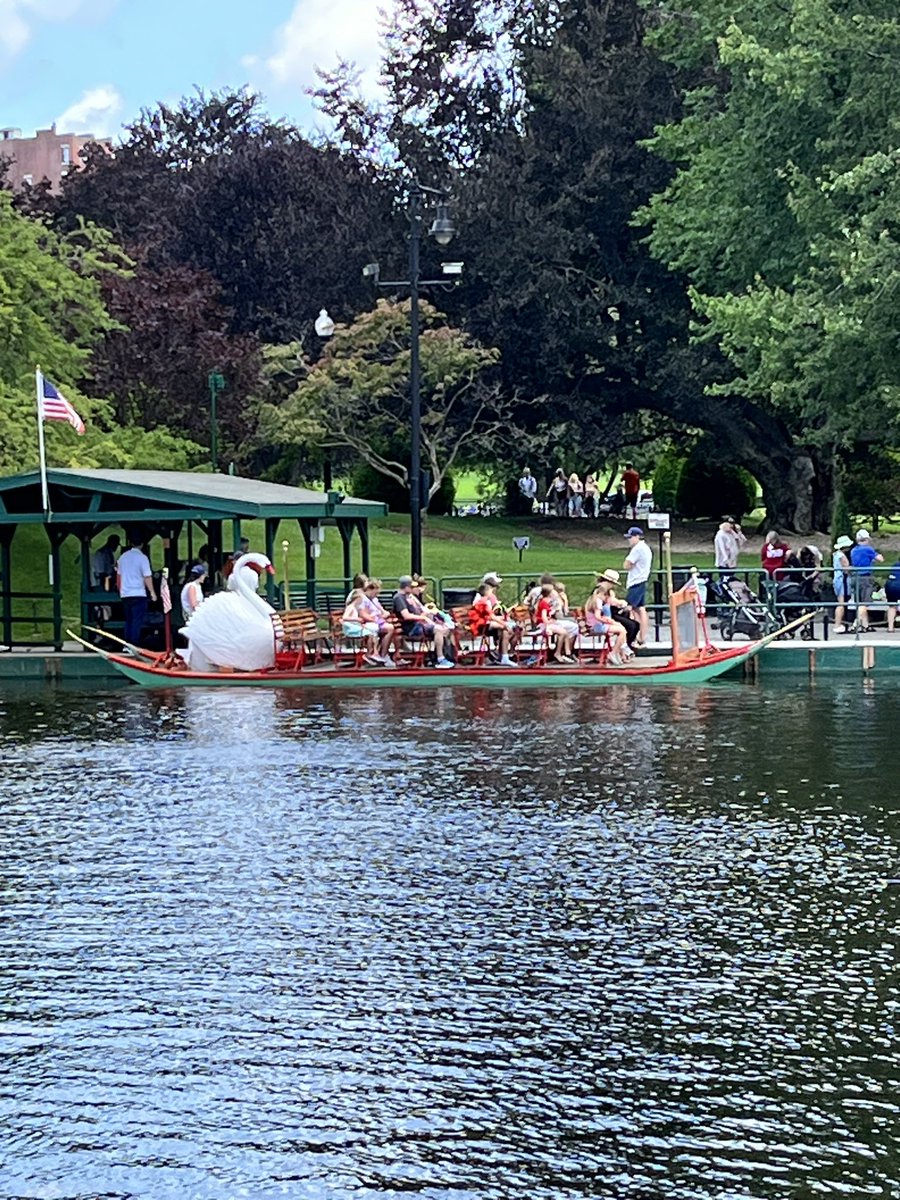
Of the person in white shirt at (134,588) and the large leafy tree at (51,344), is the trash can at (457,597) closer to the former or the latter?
the person in white shirt at (134,588)

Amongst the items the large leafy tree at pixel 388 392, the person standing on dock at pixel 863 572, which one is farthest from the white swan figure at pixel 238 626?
the large leafy tree at pixel 388 392

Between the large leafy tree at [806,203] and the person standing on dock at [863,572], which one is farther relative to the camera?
the large leafy tree at [806,203]

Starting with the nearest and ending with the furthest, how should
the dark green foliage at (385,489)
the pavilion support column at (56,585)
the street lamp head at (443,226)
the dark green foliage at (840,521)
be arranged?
the pavilion support column at (56,585) → the street lamp head at (443,226) → the dark green foliage at (840,521) → the dark green foliage at (385,489)

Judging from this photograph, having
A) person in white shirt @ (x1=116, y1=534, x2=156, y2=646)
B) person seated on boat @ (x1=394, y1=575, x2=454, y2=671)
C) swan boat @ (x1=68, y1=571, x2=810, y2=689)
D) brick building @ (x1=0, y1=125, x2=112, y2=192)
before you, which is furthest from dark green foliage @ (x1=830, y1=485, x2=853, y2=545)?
brick building @ (x1=0, y1=125, x2=112, y2=192)

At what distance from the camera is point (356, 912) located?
13.4 m

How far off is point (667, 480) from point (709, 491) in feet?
19.2

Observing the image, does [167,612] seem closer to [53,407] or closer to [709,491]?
[53,407]

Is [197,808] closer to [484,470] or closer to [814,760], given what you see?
[814,760]

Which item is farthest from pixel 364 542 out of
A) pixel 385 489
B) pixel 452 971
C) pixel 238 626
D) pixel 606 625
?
pixel 385 489

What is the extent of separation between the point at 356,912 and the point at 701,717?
10.8 m

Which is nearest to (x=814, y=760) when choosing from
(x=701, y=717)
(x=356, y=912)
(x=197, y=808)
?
(x=701, y=717)

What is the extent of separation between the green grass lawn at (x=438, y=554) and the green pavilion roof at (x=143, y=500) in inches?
127

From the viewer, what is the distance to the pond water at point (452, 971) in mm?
8750

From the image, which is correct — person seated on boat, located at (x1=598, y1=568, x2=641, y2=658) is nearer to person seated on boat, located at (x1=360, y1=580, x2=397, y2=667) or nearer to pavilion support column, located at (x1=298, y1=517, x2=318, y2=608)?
person seated on boat, located at (x1=360, y1=580, x2=397, y2=667)
